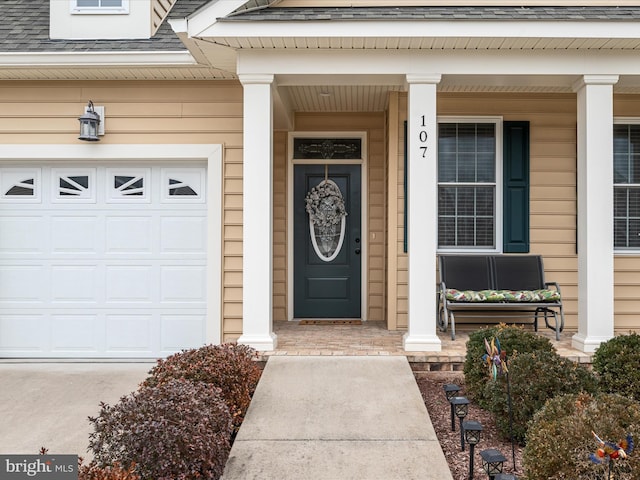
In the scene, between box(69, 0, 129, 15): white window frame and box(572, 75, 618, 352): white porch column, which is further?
box(69, 0, 129, 15): white window frame

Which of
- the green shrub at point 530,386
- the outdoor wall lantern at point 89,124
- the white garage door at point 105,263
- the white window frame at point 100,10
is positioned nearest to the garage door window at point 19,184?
the white garage door at point 105,263

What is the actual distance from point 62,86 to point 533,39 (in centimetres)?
456

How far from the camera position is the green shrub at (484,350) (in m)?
3.88

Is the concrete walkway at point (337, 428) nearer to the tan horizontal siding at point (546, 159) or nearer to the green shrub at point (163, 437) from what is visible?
the green shrub at point (163, 437)

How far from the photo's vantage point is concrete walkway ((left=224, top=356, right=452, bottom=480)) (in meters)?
2.68

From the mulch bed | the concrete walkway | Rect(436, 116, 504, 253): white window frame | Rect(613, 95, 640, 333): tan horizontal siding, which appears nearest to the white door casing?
the concrete walkway

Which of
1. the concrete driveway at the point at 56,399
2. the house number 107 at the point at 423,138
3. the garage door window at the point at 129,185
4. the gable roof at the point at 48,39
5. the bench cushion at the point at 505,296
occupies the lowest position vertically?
the concrete driveway at the point at 56,399

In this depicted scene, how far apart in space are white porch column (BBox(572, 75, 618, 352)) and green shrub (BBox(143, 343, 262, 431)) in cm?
298

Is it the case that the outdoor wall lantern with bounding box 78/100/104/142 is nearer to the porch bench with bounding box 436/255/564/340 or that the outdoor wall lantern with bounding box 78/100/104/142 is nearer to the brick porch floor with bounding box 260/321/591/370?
the brick porch floor with bounding box 260/321/591/370

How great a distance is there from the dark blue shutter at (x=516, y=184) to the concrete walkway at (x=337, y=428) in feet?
7.71

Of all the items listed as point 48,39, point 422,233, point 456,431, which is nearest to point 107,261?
point 48,39

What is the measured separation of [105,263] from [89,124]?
56.3 inches

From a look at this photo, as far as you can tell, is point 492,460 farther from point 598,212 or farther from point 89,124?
point 89,124

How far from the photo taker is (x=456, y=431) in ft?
11.5
